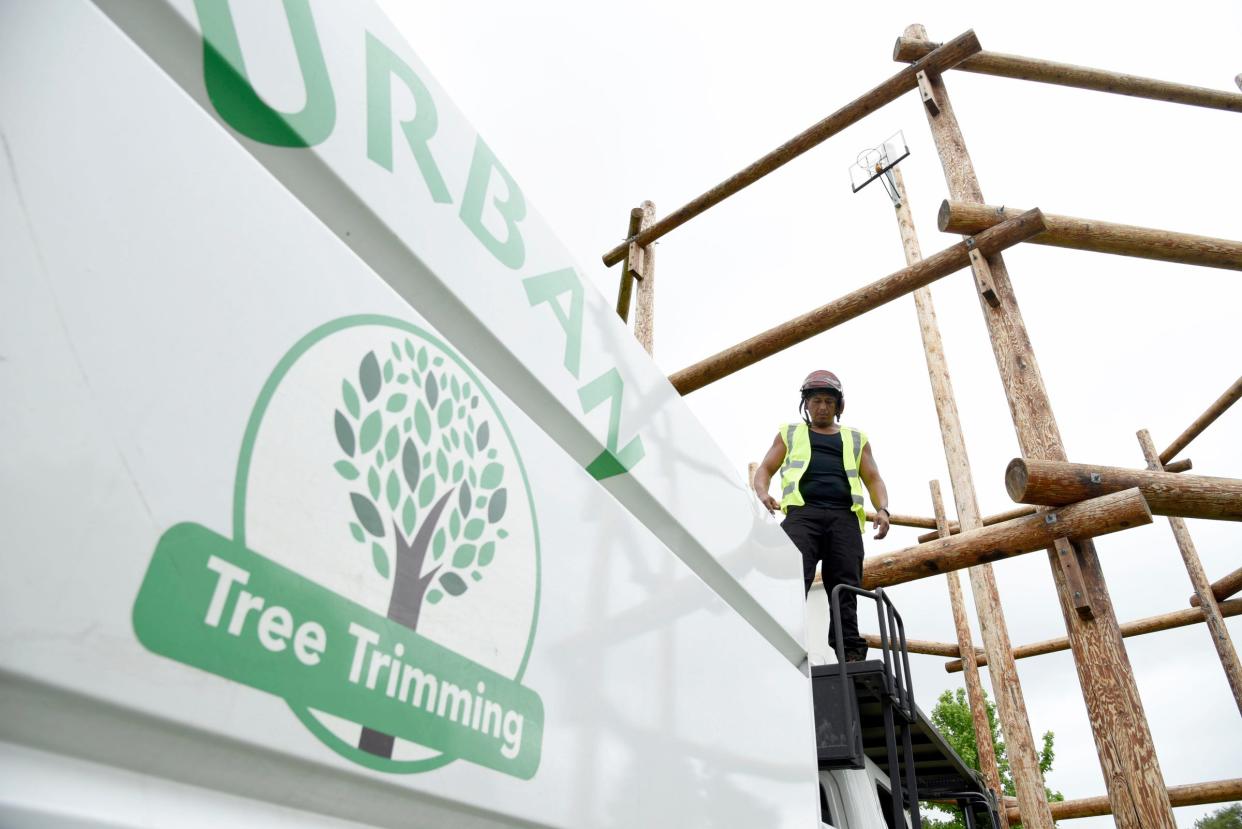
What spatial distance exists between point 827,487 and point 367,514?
10.2ft

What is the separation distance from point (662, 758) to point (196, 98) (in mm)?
1245

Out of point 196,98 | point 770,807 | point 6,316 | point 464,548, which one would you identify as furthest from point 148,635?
point 770,807

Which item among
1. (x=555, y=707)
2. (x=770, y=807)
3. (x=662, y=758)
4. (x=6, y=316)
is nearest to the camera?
(x=6, y=316)

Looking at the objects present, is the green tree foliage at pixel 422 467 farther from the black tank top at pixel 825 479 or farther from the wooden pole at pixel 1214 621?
the wooden pole at pixel 1214 621

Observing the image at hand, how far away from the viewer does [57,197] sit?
627 millimetres

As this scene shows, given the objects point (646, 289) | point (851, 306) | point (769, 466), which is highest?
point (646, 289)

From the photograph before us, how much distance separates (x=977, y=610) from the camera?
6.98 m

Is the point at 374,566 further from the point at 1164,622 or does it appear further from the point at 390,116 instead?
the point at 1164,622

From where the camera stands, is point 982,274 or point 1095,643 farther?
point 982,274

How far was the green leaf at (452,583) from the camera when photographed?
96cm

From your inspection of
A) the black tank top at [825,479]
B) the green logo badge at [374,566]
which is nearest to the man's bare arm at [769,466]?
the black tank top at [825,479]

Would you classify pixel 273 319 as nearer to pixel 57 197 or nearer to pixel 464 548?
pixel 57 197

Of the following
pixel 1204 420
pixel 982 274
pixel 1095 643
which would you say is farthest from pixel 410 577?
pixel 1204 420

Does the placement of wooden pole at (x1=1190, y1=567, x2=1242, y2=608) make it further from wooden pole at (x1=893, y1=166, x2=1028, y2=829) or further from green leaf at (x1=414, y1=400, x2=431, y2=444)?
green leaf at (x1=414, y1=400, x2=431, y2=444)
